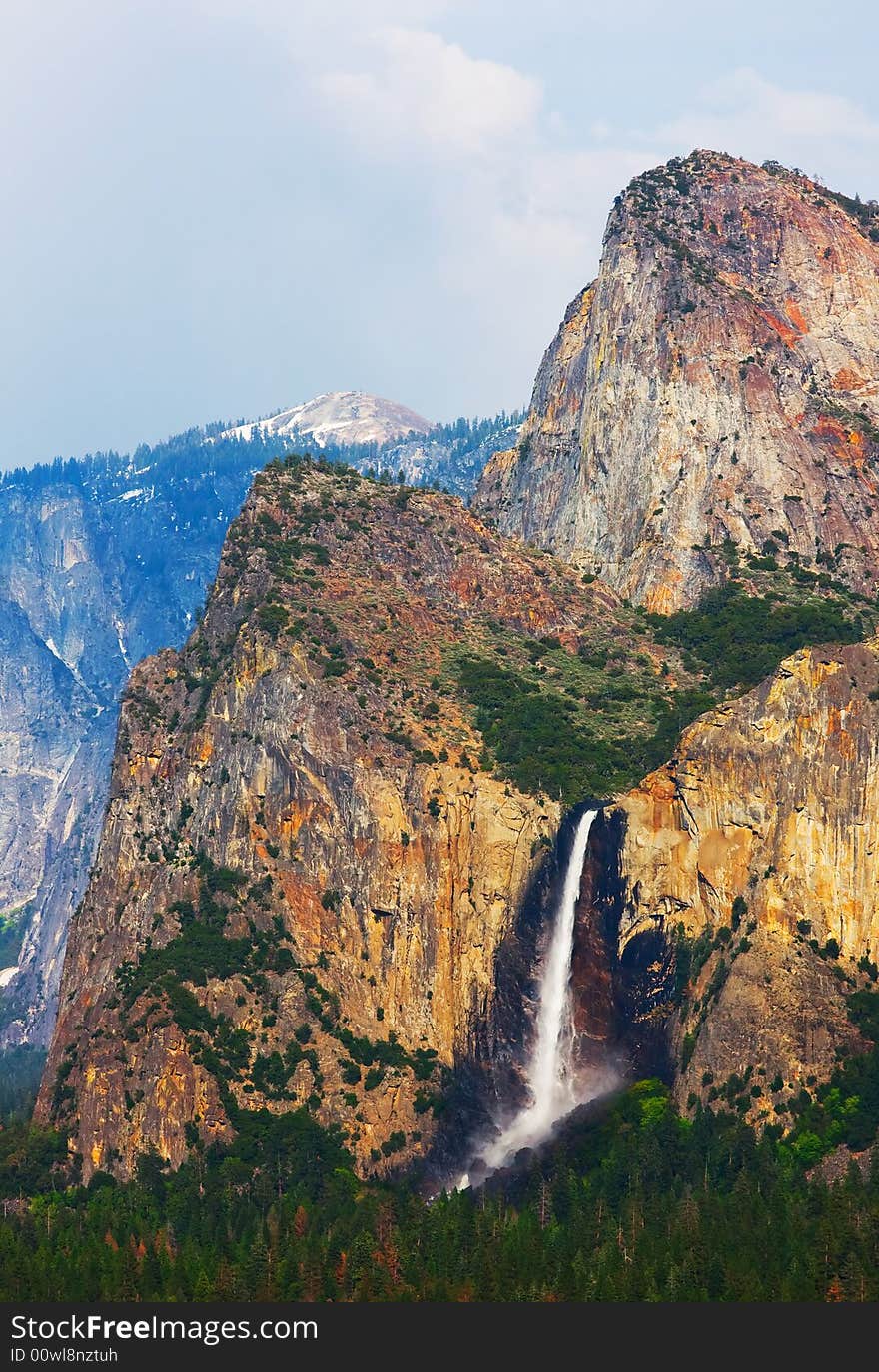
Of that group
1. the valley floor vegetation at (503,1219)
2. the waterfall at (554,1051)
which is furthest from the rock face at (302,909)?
the valley floor vegetation at (503,1219)

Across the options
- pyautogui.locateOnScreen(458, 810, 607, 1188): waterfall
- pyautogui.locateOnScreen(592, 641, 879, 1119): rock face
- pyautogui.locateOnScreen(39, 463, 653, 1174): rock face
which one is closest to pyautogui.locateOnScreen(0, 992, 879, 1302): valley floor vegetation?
pyautogui.locateOnScreen(592, 641, 879, 1119): rock face

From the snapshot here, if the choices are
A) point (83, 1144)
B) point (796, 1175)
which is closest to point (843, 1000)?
point (796, 1175)

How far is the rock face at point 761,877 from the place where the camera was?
164 meters

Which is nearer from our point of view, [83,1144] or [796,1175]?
[796,1175]

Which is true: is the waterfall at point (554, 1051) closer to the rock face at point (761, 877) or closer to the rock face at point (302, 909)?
the rock face at point (302, 909)

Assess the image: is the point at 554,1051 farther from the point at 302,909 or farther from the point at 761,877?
the point at 302,909

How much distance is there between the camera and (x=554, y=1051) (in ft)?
577

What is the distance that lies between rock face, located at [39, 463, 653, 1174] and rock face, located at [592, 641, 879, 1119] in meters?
9.15

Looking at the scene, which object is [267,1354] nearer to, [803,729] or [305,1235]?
[305,1235]

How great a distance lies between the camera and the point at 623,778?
18412 cm

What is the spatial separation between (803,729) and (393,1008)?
1444 inches

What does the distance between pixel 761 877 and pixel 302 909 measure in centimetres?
3524

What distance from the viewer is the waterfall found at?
561 feet

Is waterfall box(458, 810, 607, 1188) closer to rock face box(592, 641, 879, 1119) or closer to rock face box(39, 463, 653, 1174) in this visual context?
rock face box(39, 463, 653, 1174)
